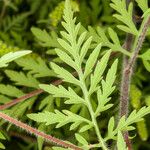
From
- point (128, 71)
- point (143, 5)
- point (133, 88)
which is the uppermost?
point (143, 5)

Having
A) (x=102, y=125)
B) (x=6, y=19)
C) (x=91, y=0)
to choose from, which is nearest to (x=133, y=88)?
(x=102, y=125)

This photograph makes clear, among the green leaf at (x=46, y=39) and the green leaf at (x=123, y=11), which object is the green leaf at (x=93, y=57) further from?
the green leaf at (x=46, y=39)

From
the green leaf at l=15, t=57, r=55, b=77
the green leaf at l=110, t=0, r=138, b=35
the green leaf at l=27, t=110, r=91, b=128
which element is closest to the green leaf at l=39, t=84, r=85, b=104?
the green leaf at l=27, t=110, r=91, b=128

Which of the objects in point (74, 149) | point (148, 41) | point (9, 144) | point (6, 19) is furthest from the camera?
point (6, 19)

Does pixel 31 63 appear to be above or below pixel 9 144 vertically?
above

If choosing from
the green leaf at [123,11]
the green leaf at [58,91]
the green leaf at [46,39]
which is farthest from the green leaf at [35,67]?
the green leaf at [58,91]

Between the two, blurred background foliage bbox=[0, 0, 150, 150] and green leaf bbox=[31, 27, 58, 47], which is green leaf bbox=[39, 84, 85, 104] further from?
green leaf bbox=[31, 27, 58, 47]

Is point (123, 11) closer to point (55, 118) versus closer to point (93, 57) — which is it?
point (93, 57)

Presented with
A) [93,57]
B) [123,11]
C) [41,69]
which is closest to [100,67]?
[93,57]

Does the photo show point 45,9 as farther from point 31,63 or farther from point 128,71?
point 128,71
